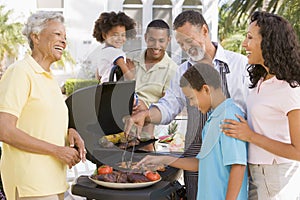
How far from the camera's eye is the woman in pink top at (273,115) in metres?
1.49

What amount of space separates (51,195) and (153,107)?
0.57m

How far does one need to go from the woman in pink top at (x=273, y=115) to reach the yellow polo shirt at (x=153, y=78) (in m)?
0.31

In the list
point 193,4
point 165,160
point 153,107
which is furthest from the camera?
point 193,4

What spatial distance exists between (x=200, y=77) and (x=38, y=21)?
64cm

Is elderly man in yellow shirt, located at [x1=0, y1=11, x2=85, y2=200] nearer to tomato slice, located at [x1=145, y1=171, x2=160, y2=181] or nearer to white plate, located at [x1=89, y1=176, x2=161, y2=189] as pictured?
white plate, located at [x1=89, y1=176, x2=161, y2=189]

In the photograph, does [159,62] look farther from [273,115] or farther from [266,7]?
[266,7]

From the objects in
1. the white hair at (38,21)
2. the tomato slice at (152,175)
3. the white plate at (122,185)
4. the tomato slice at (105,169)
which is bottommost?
the white plate at (122,185)

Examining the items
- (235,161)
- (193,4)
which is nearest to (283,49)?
(235,161)

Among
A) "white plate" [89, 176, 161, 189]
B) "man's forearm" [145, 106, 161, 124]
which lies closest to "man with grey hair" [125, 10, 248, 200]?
"man's forearm" [145, 106, 161, 124]

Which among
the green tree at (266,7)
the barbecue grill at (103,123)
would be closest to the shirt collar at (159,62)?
the barbecue grill at (103,123)

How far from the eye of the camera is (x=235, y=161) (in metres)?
1.53

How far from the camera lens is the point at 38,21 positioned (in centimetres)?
162

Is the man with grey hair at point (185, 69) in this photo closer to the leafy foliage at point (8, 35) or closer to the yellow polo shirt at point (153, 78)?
the yellow polo shirt at point (153, 78)

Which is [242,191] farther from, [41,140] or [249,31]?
Answer: [41,140]
